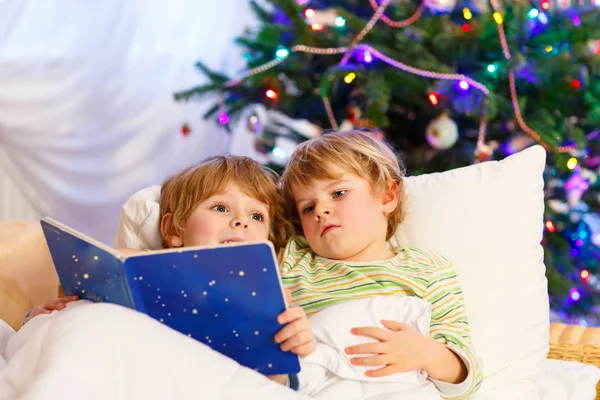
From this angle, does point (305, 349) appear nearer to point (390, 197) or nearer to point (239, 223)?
point (239, 223)

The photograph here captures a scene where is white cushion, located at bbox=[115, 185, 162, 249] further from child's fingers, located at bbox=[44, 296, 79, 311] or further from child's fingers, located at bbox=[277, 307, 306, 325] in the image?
child's fingers, located at bbox=[277, 307, 306, 325]

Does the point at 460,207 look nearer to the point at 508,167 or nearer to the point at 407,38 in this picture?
the point at 508,167

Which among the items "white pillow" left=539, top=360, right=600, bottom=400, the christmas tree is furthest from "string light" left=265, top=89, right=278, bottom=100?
"white pillow" left=539, top=360, right=600, bottom=400

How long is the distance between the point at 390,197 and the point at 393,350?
0.39 m

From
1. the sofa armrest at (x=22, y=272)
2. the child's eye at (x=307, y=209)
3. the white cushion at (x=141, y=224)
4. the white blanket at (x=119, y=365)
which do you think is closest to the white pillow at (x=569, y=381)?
the child's eye at (x=307, y=209)

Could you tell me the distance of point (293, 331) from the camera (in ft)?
3.39

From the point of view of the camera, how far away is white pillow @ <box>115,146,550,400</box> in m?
1.41

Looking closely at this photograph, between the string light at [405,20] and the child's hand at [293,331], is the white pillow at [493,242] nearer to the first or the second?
the child's hand at [293,331]

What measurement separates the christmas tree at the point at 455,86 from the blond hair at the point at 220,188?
0.71 metres

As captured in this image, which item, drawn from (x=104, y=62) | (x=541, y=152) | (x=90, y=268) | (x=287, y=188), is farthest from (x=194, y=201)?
(x=104, y=62)

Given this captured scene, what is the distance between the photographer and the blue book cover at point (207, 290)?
3.21ft

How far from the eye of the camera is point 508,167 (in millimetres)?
1494

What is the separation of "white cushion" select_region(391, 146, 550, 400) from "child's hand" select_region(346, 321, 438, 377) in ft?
0.85

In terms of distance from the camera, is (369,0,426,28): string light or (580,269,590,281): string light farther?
(580,269,590,281): string light
